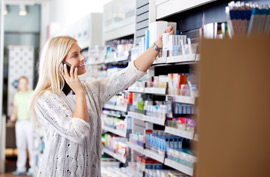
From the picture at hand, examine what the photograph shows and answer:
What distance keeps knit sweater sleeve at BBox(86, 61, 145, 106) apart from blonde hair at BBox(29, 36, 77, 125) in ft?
0.94

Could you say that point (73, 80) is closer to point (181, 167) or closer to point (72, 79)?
point (72, 79)

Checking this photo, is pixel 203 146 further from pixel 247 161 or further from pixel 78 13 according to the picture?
pixel 78 13

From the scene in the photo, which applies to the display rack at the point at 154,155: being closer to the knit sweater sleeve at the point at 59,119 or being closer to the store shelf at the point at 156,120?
the store shelf at the point at 156,120

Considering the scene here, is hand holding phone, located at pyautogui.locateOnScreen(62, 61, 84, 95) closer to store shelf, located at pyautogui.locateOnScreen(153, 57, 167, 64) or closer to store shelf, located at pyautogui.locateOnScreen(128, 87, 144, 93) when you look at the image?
store shelf, located at pyautogui.locateOnScreen(153, 57, 167, 64)

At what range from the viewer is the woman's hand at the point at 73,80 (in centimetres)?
317

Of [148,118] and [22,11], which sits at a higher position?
[22,11]

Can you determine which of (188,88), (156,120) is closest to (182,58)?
(188,88)

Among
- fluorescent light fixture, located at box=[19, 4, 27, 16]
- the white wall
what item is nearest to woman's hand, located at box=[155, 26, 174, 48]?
the white wall

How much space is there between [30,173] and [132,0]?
575cm

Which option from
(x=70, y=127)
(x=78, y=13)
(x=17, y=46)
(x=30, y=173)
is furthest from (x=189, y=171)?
(x=17, y=46)

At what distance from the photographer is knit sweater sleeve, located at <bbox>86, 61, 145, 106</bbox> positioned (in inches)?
134

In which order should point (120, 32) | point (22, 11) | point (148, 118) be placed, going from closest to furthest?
point (148, 118) → point (120, 32) → point (22, 11)

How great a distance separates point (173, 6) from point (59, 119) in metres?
1.23

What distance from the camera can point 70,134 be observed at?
3.00 m
